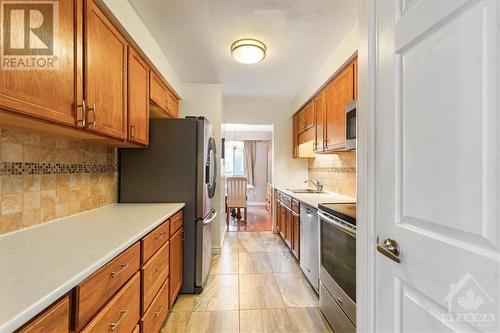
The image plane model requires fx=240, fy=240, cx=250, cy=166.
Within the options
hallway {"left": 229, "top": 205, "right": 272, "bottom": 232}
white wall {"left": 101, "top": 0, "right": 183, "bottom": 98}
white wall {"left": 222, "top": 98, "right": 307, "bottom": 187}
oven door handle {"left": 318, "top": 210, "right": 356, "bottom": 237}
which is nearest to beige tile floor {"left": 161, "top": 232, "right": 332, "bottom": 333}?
oven door handle {"left": 318, "top": 210, "right": 356, "bottom": 237}

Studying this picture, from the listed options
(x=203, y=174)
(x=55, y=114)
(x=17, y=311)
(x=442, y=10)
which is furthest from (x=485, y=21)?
(x=203, y=174)

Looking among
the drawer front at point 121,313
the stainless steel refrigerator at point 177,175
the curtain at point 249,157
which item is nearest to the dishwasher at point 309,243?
the stainless steel refrigerator at point 177,175

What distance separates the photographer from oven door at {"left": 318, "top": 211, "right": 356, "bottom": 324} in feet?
4.82

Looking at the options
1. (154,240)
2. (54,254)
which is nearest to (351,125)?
(154,240)

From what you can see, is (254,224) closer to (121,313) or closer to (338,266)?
(338,266)

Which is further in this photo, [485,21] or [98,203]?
[98,203]

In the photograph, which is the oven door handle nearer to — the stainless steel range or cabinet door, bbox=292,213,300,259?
the stainless steel range

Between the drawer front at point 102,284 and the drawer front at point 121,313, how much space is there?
32 mm

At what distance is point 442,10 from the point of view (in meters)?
0.72

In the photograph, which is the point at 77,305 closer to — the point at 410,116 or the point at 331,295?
the point at 410,116

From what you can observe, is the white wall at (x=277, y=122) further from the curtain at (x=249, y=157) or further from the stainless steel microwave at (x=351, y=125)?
the curtain at (x=249, y=157)

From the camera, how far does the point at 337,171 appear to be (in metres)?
3.27

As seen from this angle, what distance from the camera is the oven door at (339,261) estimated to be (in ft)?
4.82

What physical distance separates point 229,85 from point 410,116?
3.06 meters
